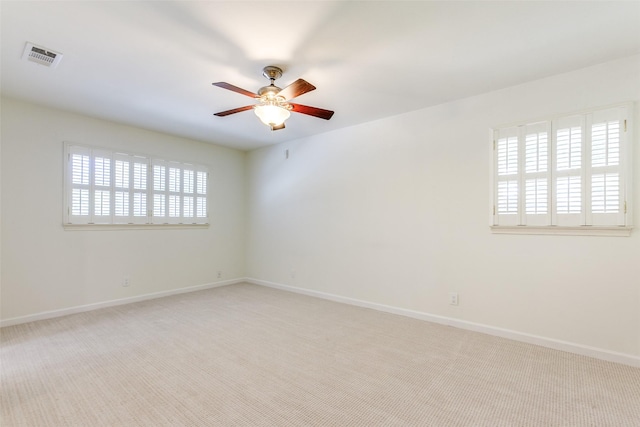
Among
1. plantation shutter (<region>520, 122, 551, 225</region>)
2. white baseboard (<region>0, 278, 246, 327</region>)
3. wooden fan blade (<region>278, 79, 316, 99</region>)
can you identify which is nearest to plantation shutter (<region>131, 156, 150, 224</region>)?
white baseboard (<region>0, 278, 246, 327</region>)

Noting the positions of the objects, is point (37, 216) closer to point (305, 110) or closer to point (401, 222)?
point (305, 110)

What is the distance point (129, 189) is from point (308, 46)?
349cm

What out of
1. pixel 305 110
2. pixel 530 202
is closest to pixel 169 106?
pixel 305 110

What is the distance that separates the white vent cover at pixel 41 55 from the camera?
2352mm

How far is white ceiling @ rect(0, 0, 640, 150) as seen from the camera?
1.94 m

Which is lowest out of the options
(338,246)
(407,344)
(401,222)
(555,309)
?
(407,344)

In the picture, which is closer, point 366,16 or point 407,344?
point 366,16

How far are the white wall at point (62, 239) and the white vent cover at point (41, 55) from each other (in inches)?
55.3

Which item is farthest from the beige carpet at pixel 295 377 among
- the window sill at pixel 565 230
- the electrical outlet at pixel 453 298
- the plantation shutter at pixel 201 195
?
the plantation shutter at pixel 201 195

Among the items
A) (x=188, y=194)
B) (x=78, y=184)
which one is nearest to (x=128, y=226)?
(x=78, y=184)

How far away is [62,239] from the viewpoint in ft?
12.3

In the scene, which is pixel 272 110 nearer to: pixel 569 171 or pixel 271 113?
pixel 271 113

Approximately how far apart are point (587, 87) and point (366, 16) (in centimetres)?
220

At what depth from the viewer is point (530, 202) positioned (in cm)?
294
